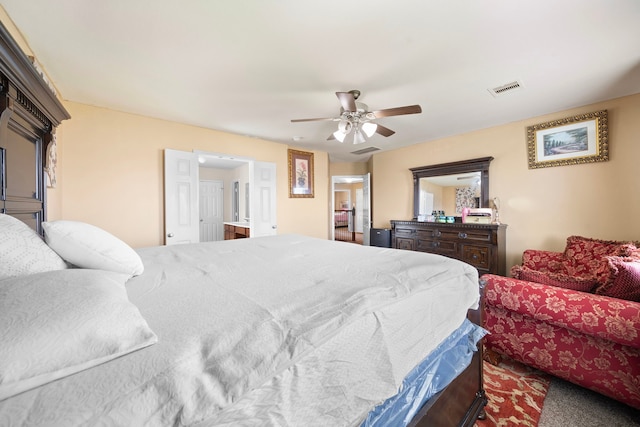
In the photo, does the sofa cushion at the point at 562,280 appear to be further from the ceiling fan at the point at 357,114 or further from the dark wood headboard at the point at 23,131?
the dark wood headboard at the point at 23,131

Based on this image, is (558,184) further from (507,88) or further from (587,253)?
(507,88)

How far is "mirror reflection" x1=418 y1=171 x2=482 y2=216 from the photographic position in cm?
402

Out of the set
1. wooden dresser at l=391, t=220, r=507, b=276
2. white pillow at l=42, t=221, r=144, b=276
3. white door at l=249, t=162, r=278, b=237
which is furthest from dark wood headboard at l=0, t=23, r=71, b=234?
wooden dresser at l=391, t=220, r=507, b=276

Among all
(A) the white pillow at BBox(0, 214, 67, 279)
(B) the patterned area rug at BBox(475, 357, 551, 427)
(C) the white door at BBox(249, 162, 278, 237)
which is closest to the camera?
(A) the white pillow at BBox(0, 214, 67, 279)

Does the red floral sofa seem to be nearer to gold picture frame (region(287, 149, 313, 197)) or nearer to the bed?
the bed

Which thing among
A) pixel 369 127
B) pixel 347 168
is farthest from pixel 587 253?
pixel 347 168

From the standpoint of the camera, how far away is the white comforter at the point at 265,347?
0.42 meters

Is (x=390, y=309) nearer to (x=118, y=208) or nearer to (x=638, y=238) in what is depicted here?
(x=118, y=208)

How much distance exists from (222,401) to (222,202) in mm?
6788

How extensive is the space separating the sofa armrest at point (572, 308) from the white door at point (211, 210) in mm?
6302

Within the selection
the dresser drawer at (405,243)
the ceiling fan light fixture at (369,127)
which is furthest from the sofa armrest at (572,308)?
the dresser drawer at (405,243)

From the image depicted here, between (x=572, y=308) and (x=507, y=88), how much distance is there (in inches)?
87.2

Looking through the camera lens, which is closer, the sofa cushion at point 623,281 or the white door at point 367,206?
the sofa cushion at point 623,281

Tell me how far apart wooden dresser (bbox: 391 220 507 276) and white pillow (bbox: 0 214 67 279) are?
14.2 ft
